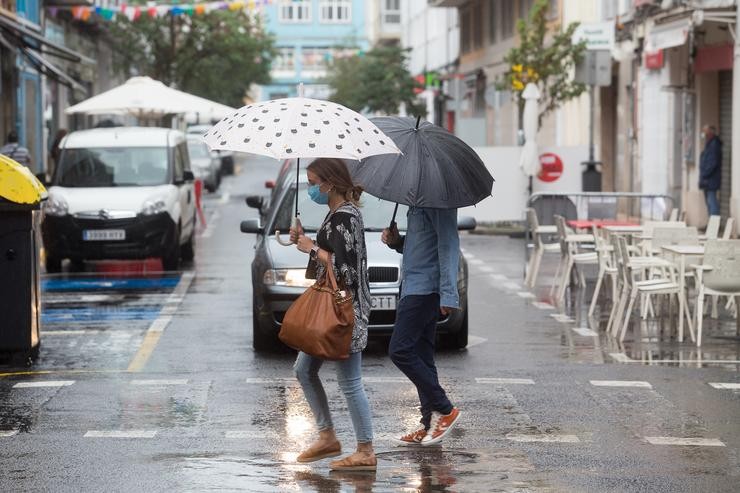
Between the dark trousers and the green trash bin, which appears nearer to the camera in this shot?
the dark trousers

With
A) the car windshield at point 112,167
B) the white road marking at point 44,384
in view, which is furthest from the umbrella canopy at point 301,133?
the car windshield at point 112,167

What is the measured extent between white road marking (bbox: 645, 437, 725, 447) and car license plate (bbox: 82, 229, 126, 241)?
12396mm

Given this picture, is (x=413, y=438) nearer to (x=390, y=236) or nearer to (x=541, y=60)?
(x=390, y=236)

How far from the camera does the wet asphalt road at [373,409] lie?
840 cm

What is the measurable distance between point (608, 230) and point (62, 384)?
7862 millimetres

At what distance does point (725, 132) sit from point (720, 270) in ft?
56.3

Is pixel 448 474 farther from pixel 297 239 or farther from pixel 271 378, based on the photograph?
pixel 271 378

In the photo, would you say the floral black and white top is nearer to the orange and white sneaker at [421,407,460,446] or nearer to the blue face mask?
the blue face mask

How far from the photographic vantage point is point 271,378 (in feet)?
39.3

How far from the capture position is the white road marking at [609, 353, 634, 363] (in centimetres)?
1315

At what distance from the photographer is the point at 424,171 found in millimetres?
9211

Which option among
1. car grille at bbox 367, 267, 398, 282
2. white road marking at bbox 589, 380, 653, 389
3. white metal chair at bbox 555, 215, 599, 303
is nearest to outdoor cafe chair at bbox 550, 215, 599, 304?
white metal chair at bbox 555, 215, 599, 303

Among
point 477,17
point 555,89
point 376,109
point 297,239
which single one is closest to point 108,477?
point 297,239

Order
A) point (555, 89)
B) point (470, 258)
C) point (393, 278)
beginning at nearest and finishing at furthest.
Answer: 1. point (393, 278)
2. point (470, 258)
3. point (555, 89)
